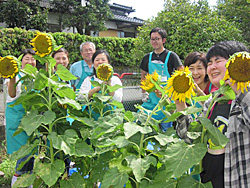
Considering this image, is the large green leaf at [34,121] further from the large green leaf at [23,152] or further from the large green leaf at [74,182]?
the large green leaf at [74,182]

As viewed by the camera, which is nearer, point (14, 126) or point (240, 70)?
point (240, 70)

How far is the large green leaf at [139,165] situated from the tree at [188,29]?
571 cm

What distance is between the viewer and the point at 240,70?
1108 mm

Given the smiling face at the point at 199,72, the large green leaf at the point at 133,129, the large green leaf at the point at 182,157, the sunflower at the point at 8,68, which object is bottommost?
the large green leaf at the point at 182,157

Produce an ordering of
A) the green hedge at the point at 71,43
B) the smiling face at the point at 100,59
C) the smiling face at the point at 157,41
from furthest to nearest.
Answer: the green hedge at the point at 71,43, the smiling face at the point at 157,41, the smiling face at the point at 100,59

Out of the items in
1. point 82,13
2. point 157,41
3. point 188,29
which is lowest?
point 157,41

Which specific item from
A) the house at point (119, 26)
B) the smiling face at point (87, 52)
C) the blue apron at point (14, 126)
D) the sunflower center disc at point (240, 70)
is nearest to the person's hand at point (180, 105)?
the sunflower center disc at point (240, 70)

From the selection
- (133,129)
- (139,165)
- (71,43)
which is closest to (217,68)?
(133,129)

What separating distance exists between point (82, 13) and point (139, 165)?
708 inches

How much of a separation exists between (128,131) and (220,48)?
2.84ft

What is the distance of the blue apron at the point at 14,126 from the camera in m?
2.77

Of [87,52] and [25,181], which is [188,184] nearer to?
[25,181]

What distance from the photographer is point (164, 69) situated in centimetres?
379

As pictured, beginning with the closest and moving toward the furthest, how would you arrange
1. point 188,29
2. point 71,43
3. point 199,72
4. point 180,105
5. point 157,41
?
point 180,105, point 199,72, point 157,41, point 188,29, point 71,43
